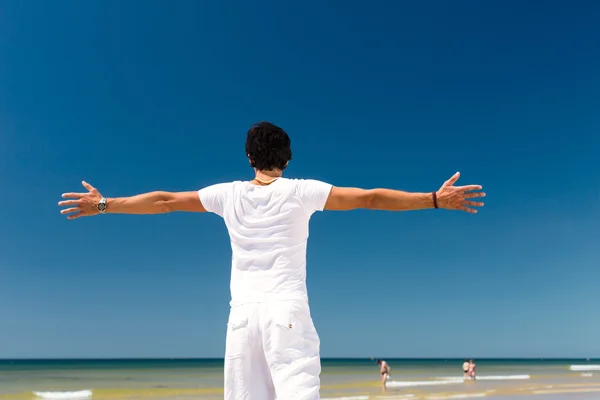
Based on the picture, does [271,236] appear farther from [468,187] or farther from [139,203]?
[468,187]

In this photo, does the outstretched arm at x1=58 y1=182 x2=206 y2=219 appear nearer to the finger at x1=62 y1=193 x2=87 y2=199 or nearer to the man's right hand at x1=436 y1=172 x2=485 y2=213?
the finger at x1=62 y1=193 x2=87 y2=199

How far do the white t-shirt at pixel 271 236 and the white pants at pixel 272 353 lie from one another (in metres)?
0.08

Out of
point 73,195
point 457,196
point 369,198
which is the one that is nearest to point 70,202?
point 73,195

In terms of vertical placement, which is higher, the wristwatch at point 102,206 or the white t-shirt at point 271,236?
the wristwatch at point 102,206

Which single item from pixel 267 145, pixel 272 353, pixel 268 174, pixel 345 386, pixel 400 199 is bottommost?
pixel 345 386

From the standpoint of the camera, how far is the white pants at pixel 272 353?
8.64 feet

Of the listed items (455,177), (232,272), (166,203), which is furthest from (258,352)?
(455,177)

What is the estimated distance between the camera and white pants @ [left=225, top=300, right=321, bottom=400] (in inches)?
104

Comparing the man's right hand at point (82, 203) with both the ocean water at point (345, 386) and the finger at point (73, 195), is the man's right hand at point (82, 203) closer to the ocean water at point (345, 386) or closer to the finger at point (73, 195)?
the finger at point (73, 195)

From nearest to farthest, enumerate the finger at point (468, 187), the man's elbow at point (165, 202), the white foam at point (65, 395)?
the finger at point (468, 187)
the man's elbow at point (165, 202)
the white foam at point (65, 395)

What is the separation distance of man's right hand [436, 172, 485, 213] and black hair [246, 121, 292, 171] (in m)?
0.86

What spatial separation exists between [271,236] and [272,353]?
21.9 inches

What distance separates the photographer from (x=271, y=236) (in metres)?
2.86

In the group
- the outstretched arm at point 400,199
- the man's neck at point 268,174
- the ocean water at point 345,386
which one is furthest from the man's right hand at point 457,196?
the ocean water at point 345,386
